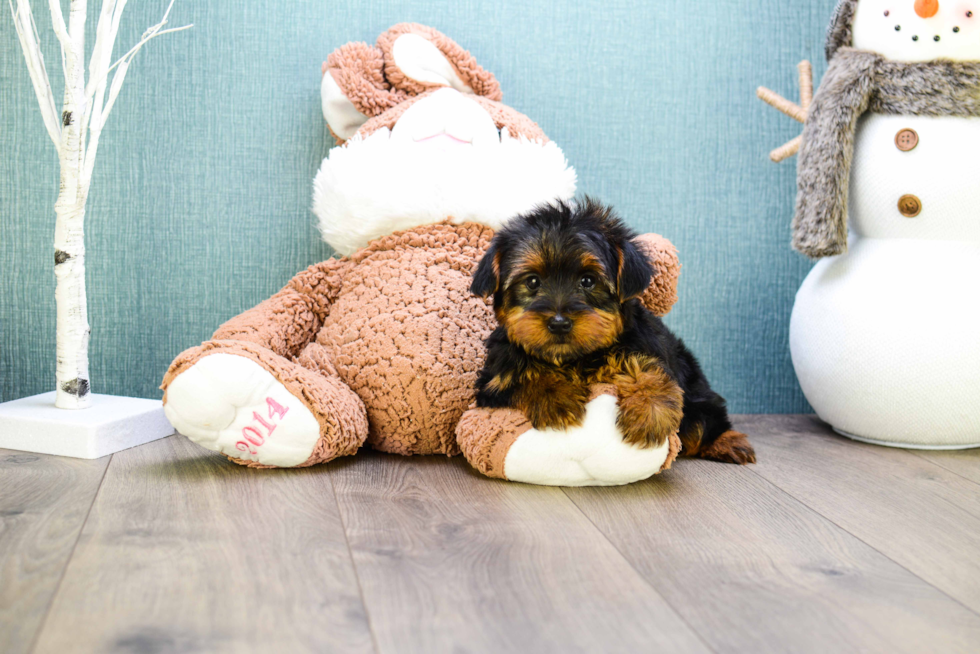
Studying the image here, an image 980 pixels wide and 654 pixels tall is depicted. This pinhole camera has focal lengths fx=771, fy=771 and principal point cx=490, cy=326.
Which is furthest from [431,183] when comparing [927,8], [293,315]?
[927,8]

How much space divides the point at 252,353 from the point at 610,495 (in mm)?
845

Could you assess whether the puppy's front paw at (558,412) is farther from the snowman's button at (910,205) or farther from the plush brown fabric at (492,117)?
the snowman's button at (910,205)

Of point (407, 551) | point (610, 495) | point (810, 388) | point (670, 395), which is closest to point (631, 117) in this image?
point (810, 388)

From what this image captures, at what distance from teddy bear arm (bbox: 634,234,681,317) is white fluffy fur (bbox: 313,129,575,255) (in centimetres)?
29

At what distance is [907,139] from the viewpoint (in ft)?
6.85

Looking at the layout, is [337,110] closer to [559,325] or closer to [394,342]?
[394,342]

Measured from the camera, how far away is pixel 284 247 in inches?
94.9

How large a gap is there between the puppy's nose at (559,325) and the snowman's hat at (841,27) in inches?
54.2

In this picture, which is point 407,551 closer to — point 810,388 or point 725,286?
point 810,388

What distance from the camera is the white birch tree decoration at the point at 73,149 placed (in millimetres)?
1878

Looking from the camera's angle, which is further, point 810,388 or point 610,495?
point 810,388

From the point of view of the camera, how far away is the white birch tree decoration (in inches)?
73.9

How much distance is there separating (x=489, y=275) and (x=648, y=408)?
439 mm

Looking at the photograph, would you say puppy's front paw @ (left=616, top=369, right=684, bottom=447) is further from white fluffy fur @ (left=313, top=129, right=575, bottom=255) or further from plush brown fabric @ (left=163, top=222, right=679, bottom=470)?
white fluffy fur @ (left=313, top=129, right=575, bottom=255)
